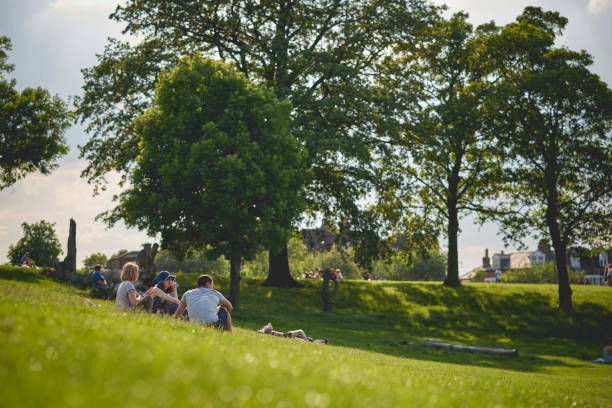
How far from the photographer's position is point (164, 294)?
13.2 m

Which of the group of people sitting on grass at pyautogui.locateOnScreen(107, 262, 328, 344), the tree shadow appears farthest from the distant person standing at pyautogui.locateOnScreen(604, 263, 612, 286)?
the tree shadow

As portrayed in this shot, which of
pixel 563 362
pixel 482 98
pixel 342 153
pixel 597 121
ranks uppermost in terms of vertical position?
pixel 482 98

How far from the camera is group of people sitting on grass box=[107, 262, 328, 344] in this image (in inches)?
458

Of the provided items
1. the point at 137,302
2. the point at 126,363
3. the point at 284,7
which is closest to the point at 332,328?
the point at 137,302

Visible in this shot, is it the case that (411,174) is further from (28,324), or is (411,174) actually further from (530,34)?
(28,324)

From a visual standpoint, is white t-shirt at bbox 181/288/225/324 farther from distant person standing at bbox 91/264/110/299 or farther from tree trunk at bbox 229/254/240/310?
distant person standing at bbox 91/264/110/299

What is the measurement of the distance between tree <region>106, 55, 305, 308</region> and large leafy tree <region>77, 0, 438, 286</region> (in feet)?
13.2

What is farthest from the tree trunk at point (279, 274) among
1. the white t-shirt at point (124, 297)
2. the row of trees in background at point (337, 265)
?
the row of trees in background at point (337, 265)

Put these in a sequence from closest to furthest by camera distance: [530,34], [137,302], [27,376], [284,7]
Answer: [27,376], [137,302], [284,7], [530,34]

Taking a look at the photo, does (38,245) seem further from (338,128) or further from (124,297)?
(124,297)

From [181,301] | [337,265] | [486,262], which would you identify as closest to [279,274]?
[181,301]

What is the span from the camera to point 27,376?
2.97m

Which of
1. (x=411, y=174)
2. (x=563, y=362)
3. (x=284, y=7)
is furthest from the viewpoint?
(x=411, y=174)

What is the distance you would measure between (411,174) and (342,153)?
38.4ft
